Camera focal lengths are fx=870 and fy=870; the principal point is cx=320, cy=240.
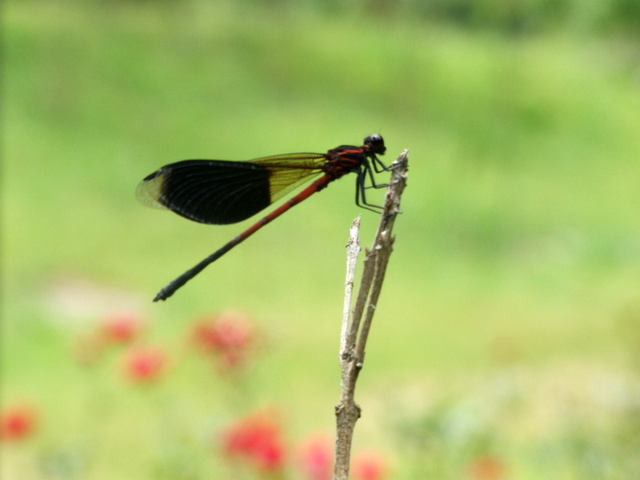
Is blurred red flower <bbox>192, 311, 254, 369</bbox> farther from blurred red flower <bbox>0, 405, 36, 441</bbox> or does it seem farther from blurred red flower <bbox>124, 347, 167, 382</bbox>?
blurred red flower <bbox>0, 405, 36, 441</bbox>

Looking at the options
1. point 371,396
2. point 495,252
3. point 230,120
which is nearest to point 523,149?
point 495,252

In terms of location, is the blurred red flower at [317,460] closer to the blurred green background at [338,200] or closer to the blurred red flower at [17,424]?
the blurred green background at [338,200]

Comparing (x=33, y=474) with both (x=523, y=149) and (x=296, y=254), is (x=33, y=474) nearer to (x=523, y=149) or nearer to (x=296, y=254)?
(x=296, y=254)

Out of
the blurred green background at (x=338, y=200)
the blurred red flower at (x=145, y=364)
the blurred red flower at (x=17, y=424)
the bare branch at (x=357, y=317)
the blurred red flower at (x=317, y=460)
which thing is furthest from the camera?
the blurred green background at (x=338, y=200)

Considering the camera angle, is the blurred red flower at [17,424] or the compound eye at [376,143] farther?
the blurred red flower at [17,424]

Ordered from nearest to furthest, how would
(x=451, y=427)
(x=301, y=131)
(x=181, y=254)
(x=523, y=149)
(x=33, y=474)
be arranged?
(x=451, y=427)
(x=33, y=474)
(x=523, y=149)
(x=181, y=254)
(x=301, y=131)

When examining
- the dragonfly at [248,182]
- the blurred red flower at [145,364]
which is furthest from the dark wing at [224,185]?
the blurred red flower at [145,364]
